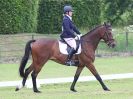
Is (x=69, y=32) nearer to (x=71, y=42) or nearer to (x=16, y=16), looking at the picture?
(x=71, y=42)

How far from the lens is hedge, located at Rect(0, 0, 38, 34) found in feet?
120

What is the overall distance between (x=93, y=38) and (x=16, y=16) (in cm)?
1749

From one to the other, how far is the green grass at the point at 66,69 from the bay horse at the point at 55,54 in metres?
6.06

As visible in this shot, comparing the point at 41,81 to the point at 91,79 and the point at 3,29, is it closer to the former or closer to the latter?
the point at 91,79

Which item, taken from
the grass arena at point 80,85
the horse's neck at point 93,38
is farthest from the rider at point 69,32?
the grass arena at point 80,85

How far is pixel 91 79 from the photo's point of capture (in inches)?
933

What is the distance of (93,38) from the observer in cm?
1992

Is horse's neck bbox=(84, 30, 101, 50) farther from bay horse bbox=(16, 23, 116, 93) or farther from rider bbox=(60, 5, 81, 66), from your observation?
rider bbox=(60, 5, 81, 66)

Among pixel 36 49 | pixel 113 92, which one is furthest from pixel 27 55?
pixel 113 92

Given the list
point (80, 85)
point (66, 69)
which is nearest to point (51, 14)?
point (66, 69)

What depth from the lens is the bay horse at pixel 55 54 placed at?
763 inches

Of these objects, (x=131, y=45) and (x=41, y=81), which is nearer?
(x=41, y=81)

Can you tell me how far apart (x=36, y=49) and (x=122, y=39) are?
20229 mm

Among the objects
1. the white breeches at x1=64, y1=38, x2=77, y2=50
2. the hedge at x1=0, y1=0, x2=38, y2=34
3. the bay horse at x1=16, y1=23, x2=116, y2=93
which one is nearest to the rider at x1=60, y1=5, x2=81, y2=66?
the white breeches at x1=64, y1=38, x2=77, y2=50
